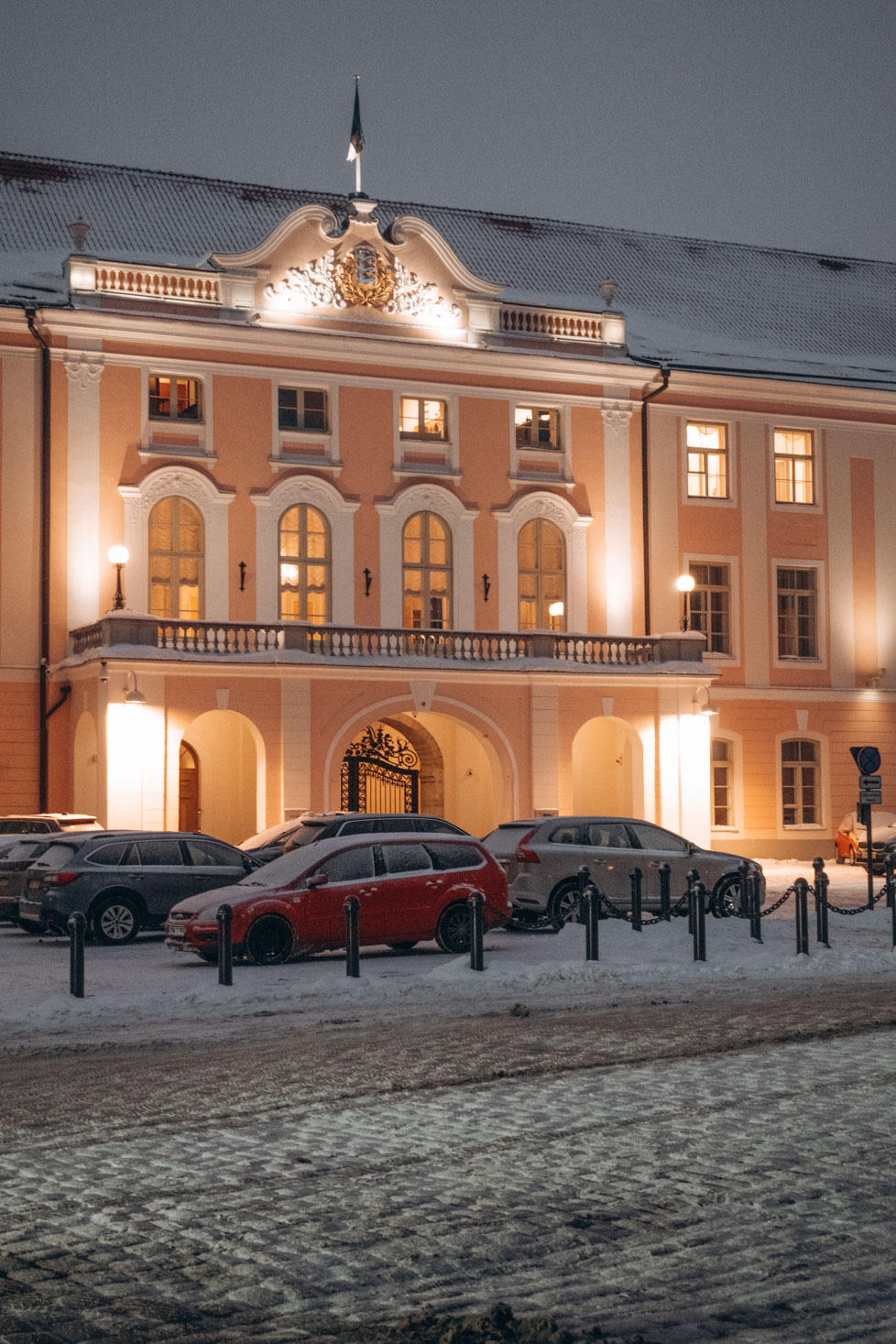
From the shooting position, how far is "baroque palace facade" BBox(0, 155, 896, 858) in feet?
112

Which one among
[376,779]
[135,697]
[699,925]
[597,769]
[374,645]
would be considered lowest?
[699,925]

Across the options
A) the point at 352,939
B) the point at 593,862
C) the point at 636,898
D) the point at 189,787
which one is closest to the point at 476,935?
the point at 352,939

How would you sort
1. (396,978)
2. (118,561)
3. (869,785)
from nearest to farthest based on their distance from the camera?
(396,978), (869,785), (118,561)

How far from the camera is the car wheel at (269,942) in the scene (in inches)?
716

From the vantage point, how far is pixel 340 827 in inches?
934

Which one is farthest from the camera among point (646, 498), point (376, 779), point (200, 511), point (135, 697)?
point (646, 498)

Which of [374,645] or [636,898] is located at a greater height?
[374,645]

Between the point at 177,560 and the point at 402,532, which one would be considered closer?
the point at 177,560

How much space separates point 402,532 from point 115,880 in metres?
17.6

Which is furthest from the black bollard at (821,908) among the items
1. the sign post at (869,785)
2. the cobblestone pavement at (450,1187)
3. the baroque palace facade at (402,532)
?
the baroque palace facade at (402,532)

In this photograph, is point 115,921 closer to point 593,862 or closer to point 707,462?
point 593,862

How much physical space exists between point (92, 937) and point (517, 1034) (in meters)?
9.96

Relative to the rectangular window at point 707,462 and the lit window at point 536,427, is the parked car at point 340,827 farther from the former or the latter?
the rectangular window at point 707,462

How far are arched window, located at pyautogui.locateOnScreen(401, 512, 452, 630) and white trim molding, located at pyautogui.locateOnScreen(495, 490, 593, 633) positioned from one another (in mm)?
1267
